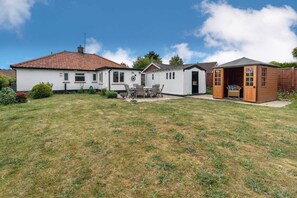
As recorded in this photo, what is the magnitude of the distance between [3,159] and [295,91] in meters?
16.5

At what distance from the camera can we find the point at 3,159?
378 cm

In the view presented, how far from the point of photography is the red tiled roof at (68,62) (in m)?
17.1

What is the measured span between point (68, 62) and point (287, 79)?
65.0 ft

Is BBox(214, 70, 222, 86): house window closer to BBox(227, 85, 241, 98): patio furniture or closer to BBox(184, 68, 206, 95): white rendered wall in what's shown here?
BBox(227, 85, 241, 98): patio furniture

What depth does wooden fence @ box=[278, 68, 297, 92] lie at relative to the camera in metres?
13.2

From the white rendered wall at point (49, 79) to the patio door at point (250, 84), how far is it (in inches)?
566

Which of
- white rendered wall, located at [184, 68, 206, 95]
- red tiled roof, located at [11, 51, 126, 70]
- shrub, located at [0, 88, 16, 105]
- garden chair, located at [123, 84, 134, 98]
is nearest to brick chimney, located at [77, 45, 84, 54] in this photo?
red tiled roof, located at [11, 51, 126, 70]

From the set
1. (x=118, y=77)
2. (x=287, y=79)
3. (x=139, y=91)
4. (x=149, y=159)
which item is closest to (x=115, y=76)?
(x=118, y=77)

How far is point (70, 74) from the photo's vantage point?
18.4 metres

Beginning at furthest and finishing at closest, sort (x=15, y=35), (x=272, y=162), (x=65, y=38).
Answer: (x=65, y=38)
(x=15, y=35)
(x=272, y=162)

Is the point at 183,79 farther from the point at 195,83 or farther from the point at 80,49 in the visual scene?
the point at 80,49

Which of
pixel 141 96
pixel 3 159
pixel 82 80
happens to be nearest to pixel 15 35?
pixel 82 80

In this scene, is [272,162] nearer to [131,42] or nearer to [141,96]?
[141,96]

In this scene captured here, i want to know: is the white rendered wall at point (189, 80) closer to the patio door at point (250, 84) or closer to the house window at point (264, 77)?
the patio door at point (250, 84)
